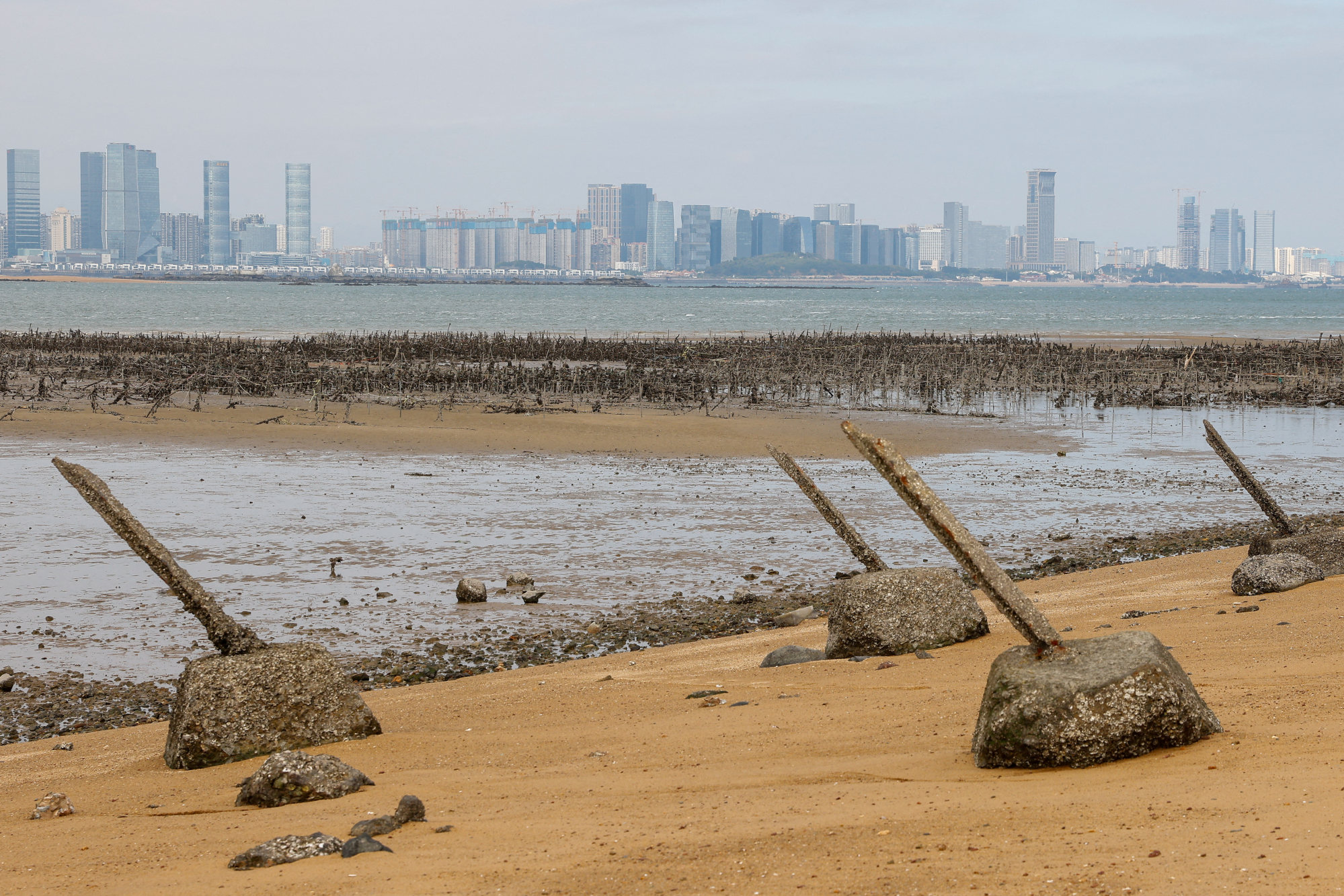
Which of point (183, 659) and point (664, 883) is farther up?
point (664, 883)

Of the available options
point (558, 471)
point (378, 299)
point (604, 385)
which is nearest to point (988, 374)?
point (604, 385)

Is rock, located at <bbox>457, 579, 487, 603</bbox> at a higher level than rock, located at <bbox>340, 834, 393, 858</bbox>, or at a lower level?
lower

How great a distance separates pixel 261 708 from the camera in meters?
7.37

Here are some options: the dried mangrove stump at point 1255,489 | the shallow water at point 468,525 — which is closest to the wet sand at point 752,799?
the dried mangrove stump at point 1255,489

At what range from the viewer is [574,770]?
21.6 ft

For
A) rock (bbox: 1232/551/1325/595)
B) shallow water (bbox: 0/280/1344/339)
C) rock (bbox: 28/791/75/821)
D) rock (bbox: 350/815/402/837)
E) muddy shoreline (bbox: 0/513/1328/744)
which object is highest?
shallow water (bbox: 0/280/1344/339)

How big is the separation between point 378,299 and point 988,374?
120 m

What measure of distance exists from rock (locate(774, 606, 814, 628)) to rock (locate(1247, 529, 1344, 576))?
13.7ft

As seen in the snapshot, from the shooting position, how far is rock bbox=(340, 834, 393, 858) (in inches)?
200

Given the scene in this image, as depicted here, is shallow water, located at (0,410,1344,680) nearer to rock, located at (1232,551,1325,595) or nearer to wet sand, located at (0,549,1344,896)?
wet sand, located at (0,549,1344,896)

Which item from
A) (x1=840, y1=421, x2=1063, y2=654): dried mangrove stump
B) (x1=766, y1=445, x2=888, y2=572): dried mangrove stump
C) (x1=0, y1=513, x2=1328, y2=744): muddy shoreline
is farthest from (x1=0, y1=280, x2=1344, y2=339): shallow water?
(x1=840, y1=421, x2=1063, y2=654): dried mangrove stump

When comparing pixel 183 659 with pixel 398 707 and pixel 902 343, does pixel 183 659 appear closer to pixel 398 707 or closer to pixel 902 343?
pixel 398 707

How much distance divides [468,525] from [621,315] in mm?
96992

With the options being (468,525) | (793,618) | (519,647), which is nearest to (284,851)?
(519,647)
